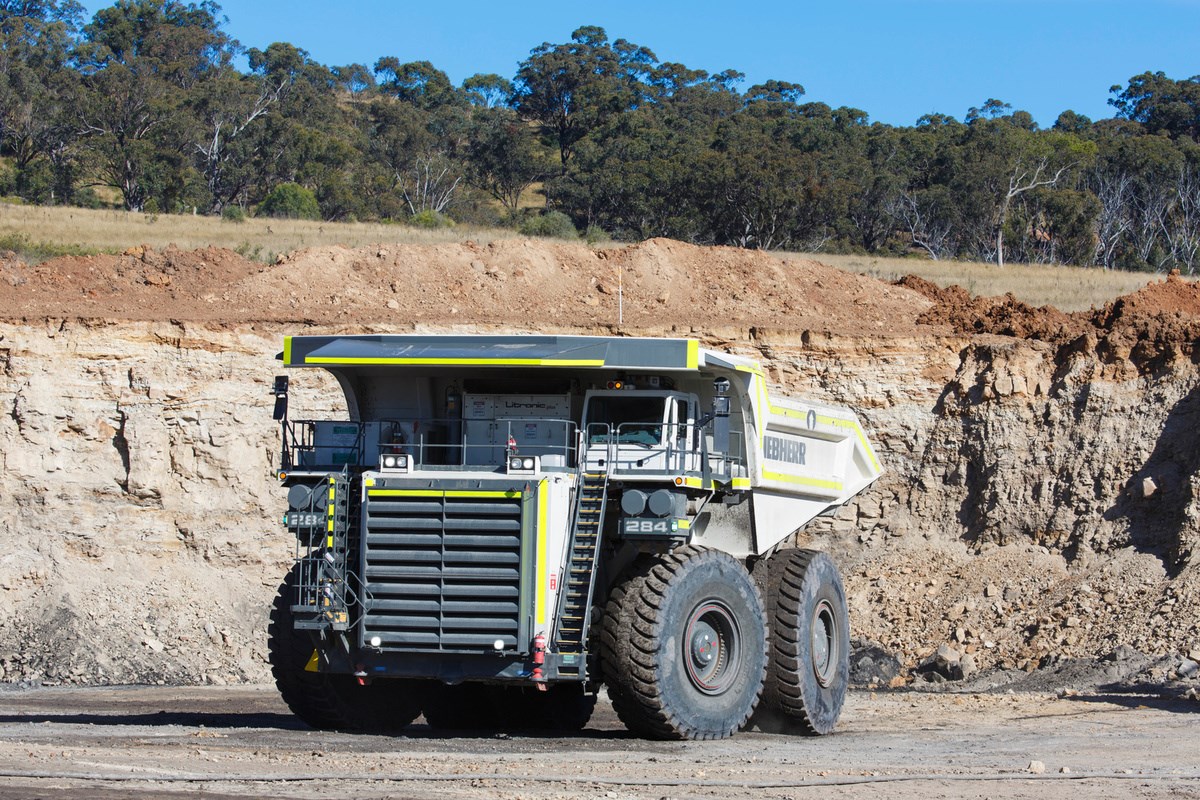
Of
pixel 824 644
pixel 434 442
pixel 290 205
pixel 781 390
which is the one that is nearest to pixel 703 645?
pixel 824 644

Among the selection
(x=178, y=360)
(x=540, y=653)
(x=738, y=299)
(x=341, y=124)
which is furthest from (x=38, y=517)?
(x=341, y=124)

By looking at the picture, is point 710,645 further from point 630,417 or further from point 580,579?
point 630,417

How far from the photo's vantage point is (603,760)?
13.2 meters

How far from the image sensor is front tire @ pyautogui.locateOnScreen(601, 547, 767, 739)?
46.2ft

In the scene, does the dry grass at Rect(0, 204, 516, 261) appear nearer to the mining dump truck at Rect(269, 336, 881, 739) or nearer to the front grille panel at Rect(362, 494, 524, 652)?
the mining dump truck at Rect(269, 336, 881, 739)

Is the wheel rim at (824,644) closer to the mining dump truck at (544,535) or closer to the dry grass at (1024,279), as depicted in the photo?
the mining dump truck at (544,535)

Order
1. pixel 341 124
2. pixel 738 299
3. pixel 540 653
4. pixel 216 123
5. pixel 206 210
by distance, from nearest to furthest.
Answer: pixel 540 653 < pixel 738 299 < pixel 206 210 < pixel 216 123 < pixel 341 124

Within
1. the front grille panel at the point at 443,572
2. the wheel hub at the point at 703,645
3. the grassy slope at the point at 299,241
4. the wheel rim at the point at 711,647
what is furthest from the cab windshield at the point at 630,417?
the grassy slope at the point at 299,241

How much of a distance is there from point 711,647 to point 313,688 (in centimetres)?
398

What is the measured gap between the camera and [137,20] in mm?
105188

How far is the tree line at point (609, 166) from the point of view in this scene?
60.0 metres

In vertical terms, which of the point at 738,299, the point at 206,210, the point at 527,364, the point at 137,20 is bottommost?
the point at 527,364

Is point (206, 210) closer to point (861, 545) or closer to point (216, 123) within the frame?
point (216, 123)

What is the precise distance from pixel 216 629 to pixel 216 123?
49925mm
